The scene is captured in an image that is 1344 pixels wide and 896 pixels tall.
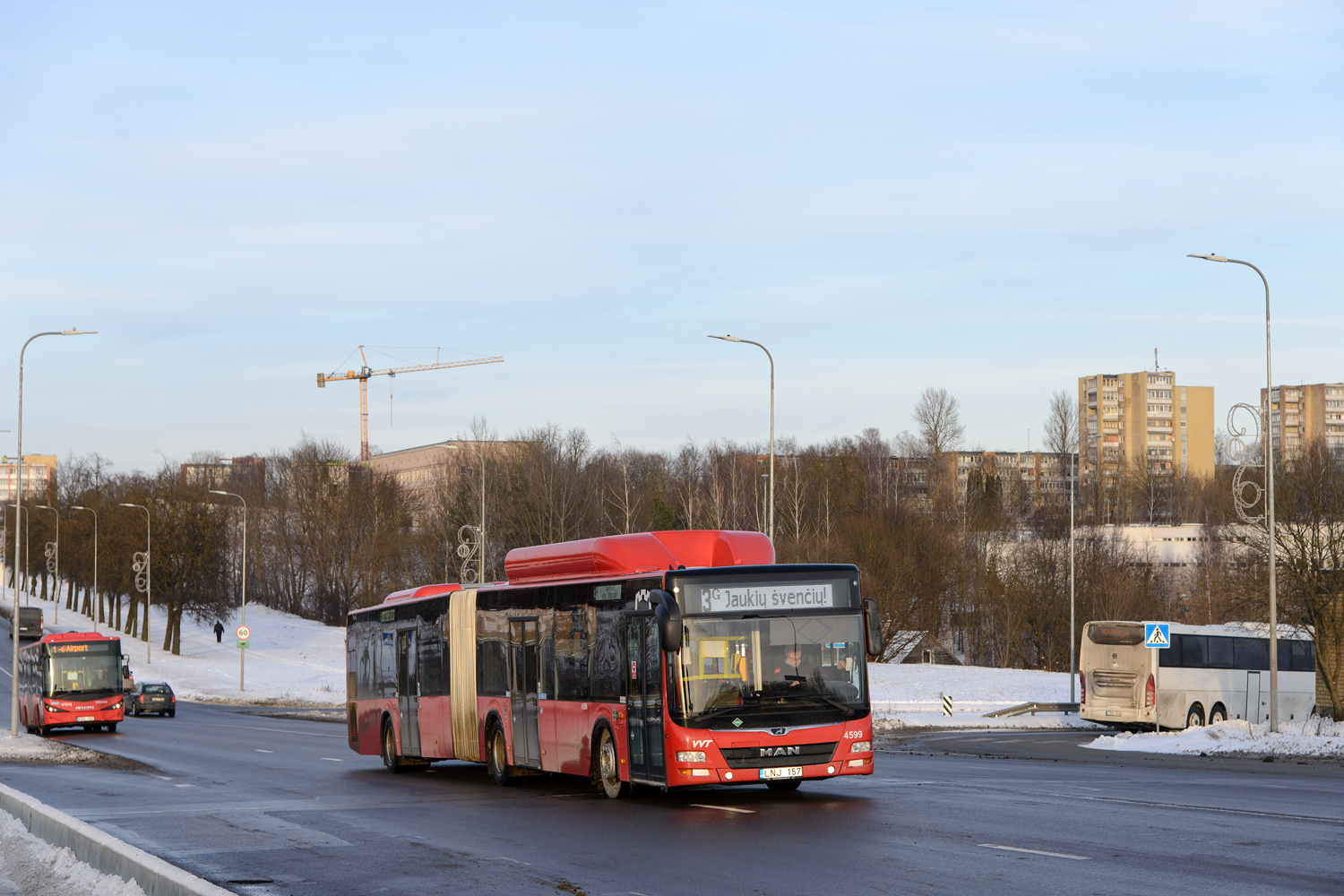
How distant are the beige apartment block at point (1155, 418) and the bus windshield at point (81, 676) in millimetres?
145570

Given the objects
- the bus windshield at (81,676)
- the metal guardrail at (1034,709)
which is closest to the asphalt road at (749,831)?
the bus windshield at (81,676)

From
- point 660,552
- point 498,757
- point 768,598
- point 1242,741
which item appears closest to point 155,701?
point 498,757

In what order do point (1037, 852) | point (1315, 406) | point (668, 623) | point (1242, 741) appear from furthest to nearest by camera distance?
point (1315, 406), point (1242, 741), point (668, 623), point (1037, 852)

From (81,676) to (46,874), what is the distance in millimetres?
36801

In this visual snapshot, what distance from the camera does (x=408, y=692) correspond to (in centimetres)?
2466

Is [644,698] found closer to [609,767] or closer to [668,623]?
[668,623]

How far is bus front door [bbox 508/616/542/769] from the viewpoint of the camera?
19859mm

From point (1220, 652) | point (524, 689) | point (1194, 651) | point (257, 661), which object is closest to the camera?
point (524, 689)

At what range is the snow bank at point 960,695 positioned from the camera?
44.9 meters

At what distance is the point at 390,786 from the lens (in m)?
21.4

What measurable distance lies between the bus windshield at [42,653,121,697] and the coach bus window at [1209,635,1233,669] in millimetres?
33090

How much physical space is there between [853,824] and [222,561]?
99470 millimetres

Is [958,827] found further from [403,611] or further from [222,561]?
[222,561]

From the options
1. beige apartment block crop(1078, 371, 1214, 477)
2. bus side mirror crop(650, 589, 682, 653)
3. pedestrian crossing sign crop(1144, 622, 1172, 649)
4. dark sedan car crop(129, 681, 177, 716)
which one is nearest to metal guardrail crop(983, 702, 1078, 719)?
pedestrian crossing sign crop(1144, 622, 1172, 649)
